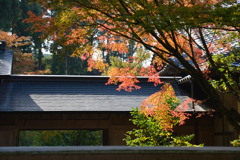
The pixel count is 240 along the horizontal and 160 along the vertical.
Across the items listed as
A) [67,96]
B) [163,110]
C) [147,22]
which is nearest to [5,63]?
[67,96]

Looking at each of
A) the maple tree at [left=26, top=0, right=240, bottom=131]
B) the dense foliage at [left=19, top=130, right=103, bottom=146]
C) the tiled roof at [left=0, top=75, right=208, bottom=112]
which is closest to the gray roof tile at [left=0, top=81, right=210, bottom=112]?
the tiled roof at [left=0, top=75, right=208, bottom=112]

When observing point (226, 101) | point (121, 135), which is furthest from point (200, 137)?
point (121, 135)

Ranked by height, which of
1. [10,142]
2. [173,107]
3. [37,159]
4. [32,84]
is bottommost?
[10,142]

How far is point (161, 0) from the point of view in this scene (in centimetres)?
536

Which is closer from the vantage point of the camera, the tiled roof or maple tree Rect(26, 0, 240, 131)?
maple tree Rect(26, 0, 240, 131)

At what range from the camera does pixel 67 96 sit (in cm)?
1029

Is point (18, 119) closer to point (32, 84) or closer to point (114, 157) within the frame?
point (32, 84)

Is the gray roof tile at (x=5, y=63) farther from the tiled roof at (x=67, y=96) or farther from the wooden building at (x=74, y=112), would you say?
the tiled roof at (x=67, y=96)

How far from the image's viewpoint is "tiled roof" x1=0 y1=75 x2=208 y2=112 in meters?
9.28

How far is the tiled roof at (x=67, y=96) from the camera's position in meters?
9.28

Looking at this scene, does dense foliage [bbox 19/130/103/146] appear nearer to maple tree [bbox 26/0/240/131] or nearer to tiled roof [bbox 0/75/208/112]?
tiled roof [bbox 0/75/208/112]

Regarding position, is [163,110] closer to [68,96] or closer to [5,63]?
[68,96]

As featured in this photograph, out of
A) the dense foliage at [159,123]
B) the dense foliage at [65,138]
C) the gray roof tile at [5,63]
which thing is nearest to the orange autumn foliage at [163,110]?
the dense foliage at [159,123]

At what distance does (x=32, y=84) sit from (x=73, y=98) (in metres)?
2.20
